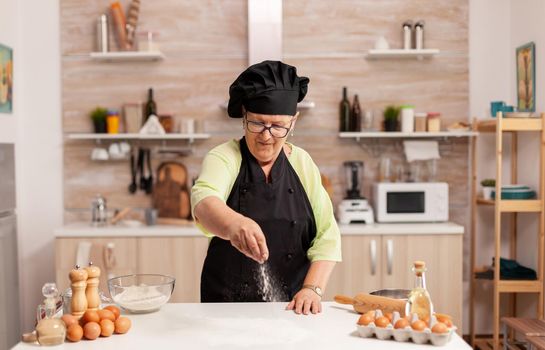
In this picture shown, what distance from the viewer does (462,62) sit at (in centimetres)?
483

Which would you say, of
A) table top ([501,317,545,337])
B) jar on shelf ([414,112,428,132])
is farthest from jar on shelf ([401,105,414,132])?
table top ([501,317,545,337])

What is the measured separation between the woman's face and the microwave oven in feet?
7.93

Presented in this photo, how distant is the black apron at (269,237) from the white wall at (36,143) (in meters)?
2.77

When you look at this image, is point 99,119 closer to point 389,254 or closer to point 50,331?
point 389,254

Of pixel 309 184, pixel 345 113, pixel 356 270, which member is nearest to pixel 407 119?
pixel 345 113

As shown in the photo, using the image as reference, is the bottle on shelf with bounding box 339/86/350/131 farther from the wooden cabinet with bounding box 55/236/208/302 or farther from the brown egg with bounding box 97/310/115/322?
the brown egg with bounding box 97/310/115/322

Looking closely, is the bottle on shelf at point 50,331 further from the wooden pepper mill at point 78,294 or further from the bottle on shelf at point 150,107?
the bottle on shelf at point 150,107

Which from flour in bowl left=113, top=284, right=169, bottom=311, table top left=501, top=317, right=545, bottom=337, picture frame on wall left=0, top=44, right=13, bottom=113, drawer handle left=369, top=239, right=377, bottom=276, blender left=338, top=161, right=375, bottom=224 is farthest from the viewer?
blender left=338, top=161, right=375, bottom=224

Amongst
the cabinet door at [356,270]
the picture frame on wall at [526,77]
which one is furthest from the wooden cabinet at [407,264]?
the picture frame on wall at [526,77]

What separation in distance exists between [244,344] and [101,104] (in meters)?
3.46

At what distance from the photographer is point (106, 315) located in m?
1.88

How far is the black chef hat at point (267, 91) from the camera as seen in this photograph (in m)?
2.14

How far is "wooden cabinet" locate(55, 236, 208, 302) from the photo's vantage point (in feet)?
14.3

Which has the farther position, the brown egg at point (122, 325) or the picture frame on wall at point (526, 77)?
the picture frame on wall at point (526, 77)
